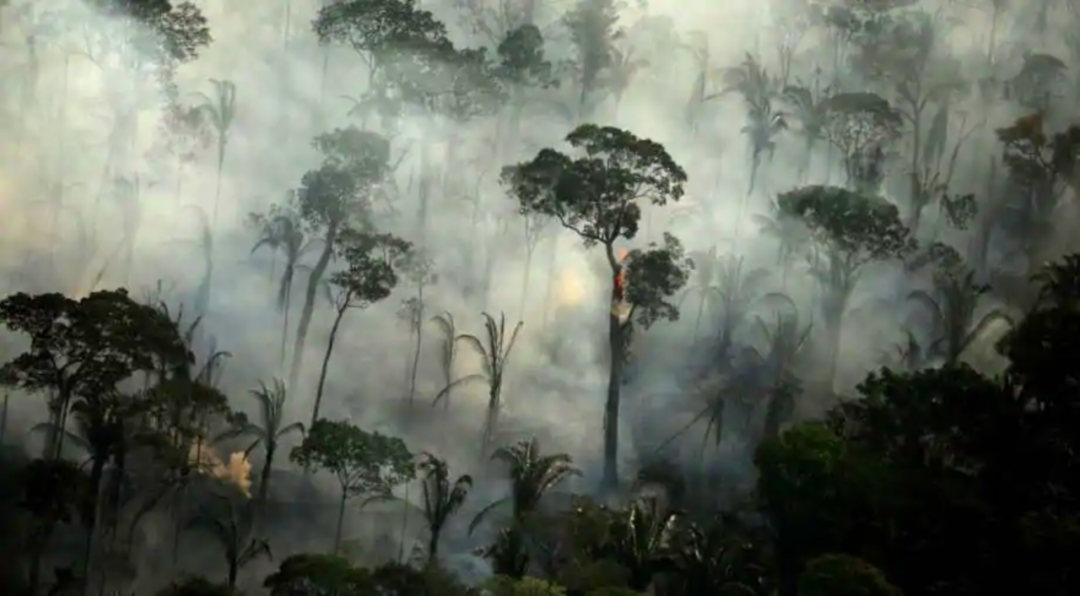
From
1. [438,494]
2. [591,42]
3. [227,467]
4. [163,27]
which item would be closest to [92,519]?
[227,467]

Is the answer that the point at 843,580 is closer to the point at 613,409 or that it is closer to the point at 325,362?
the point at 613,409

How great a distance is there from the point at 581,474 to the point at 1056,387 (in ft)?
29.6

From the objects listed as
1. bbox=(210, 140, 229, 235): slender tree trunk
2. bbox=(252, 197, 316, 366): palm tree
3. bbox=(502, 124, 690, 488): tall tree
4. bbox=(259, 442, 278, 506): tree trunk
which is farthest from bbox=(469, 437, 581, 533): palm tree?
bbox=(210, 140, 229, 235): slender tree trunk

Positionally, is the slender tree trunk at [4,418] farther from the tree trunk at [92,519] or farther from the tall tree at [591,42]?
the tall tree at [591,42]

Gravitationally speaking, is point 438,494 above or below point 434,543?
above

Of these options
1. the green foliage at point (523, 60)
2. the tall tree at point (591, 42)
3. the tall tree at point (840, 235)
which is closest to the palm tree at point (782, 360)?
the tall tree at point (840, 235)

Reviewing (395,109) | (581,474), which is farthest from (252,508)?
(395,109)

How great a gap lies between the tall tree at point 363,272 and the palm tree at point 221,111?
354cm

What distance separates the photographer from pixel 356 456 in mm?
20312

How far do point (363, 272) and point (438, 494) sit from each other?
5.17 m

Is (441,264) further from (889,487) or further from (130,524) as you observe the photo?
(889,487)

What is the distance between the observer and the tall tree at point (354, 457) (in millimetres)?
20234

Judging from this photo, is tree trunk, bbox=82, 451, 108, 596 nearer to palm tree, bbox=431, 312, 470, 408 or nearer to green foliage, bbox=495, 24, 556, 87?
palm tree, bbox=431, 312, 470, 408

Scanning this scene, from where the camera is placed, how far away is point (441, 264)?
81.4 feet
